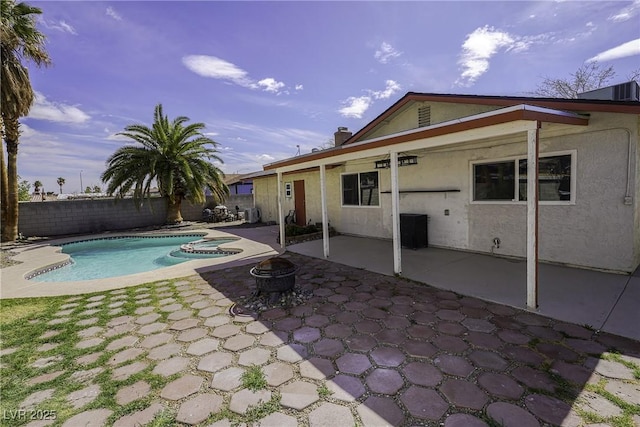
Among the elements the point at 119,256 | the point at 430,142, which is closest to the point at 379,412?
the point at 430,142

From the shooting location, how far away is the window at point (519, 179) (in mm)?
5859

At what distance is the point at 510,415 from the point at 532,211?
275 centimetres

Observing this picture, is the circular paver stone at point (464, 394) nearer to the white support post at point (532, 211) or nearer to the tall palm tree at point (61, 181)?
the white support post at point (532, 211)

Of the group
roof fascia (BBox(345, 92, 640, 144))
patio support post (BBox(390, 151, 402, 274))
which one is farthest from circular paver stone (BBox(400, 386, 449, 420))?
roof fascia (BBox(345, 92, 640, 144))

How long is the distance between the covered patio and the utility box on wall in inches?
10.0

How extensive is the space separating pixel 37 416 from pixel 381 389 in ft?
9.58

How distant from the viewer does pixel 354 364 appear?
2.98 m

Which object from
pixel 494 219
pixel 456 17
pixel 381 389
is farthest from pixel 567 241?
pixel 456 17

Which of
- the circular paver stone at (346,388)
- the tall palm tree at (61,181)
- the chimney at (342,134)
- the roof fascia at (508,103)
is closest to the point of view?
the circular paver stone at (346,388)

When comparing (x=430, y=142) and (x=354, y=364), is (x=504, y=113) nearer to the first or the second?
(x=430, y=142)

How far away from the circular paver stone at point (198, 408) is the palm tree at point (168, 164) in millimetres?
14105

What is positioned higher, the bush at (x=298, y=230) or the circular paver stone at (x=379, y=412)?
the bush at (x=298, y=230)

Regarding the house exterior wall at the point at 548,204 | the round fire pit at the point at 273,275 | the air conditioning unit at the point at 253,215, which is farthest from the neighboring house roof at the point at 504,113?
the air conditioning unit at the point at 253,215

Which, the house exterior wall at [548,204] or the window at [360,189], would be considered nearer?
the house exterior wall at [548,204]
